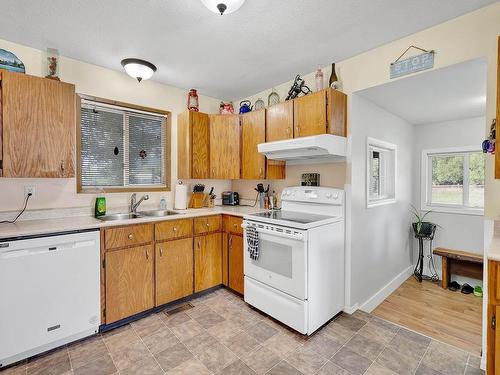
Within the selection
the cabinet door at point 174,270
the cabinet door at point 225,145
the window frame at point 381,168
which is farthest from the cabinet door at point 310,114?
the cabinet door at point 174,270

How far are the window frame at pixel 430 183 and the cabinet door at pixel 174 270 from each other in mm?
3727

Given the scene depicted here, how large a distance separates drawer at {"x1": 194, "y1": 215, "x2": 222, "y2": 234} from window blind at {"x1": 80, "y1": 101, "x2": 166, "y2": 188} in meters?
0.87

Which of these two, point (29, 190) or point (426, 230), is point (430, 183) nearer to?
point (426, 230)

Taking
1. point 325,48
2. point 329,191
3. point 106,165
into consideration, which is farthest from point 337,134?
point 106,165

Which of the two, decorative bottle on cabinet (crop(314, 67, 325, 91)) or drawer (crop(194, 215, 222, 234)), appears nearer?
decorative bottle on cabinet (crop(314, 67, 325, 91))

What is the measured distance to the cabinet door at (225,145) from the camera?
10.8 ft

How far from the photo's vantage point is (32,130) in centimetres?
210

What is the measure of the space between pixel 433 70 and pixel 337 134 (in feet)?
2.86

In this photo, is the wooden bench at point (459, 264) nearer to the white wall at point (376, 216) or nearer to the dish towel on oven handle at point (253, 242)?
the white wall at point (376, 216)

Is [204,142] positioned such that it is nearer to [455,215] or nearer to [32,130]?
[32,130]

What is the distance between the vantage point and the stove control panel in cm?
251

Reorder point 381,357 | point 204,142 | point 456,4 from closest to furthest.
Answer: point 456,4 → point 381,357 → point 204,142

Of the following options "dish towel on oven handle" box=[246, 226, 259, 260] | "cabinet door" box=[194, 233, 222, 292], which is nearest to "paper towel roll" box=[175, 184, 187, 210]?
"cabinet door" box=[194, 233, 222, 292]

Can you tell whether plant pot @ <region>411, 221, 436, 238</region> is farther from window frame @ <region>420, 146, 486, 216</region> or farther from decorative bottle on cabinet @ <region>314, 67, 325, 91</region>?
decorative bottle on cabinet @ <region>314, 67, 325, 91</region>
